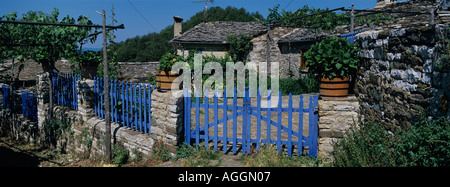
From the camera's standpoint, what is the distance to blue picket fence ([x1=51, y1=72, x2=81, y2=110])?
7.30 meters

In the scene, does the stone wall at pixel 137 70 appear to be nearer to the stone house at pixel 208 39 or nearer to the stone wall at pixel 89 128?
the stone house at pixel 208 39

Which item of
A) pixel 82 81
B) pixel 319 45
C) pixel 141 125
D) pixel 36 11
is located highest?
pixel 36 11

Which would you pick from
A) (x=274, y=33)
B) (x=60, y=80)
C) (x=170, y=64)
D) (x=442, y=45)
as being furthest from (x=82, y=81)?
(x=274, y=33)

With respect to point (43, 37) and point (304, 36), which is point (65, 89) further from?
point (304, 36)

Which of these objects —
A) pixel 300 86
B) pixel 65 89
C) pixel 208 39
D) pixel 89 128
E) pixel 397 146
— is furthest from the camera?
pixel 208 39

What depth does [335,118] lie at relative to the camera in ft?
14.5

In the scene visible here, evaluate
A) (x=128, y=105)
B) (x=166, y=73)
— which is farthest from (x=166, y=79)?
(x=128, y=105)

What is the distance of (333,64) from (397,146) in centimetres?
160

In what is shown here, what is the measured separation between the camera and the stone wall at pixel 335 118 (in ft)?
14.5

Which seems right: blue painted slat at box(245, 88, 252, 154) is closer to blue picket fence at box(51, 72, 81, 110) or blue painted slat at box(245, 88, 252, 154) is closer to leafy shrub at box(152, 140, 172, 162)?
leafy shrub at box(152, 140, 172, 162)

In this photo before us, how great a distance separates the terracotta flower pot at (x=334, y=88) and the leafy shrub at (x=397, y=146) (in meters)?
0.57

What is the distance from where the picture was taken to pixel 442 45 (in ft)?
9.42
